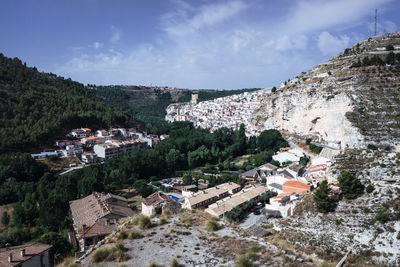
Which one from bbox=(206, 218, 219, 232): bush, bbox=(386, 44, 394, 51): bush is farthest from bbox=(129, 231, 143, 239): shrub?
bbox=(386, 44, 394, 51): bush

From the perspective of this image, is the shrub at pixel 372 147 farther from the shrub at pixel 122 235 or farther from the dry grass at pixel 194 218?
the shrub at pixel 122 235

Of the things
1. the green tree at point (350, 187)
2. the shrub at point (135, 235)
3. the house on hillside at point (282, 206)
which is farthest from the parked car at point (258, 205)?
the shrub at point (135, 235)

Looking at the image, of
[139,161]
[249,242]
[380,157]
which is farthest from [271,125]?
[249,242]

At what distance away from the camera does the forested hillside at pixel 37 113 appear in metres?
36.9

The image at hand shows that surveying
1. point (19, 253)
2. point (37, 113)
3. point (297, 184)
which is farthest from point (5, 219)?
point (37, 113)

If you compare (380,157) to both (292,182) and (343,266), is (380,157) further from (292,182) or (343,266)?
(343,266)

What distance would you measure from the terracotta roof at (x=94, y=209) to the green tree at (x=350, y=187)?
1397 cm

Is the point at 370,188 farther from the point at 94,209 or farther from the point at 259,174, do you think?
the point at 94,209

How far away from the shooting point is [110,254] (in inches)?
242

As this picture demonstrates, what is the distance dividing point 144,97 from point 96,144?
80.3m

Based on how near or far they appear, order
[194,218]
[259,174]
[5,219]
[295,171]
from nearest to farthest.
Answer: [194,218] < [5,219] < [295,171] < [259,174]

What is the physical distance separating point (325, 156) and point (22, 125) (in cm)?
4277

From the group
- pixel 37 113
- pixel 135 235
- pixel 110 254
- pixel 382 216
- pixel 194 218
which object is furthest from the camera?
pixel 37 113

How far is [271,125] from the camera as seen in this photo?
48.1 m
